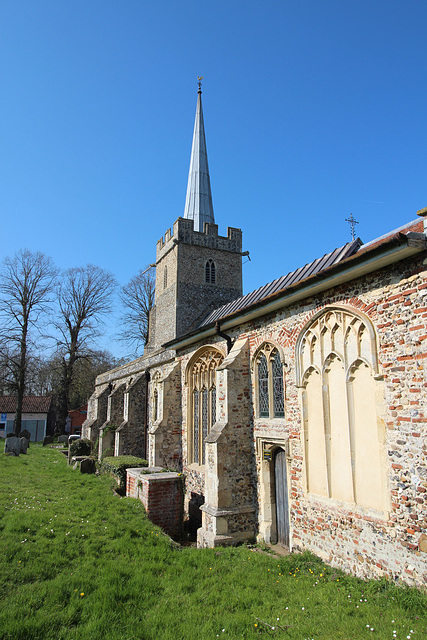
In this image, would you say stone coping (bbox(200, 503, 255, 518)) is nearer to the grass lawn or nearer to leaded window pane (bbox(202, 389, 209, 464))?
the grass lawn

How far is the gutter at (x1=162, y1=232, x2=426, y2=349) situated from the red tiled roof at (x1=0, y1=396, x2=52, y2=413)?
3130 cm

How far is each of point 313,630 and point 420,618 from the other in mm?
1257

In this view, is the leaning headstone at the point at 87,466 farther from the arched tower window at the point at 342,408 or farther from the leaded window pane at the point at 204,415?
the arched tower window at the point at 342,408

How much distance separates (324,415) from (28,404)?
35.2 metres

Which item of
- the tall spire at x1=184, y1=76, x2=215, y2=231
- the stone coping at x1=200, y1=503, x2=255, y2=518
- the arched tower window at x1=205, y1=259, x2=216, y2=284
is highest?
the tall spire at x1=184, y1=76, x2=215, y2=231

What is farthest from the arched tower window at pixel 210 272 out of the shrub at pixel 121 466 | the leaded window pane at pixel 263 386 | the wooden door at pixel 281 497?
the wooden door at pixel 281 497

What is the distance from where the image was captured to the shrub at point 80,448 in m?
19.3

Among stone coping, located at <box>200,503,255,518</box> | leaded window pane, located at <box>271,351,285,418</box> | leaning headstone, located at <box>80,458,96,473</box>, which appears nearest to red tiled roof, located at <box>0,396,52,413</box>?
leaning headstone, located at <box>80,458,96,473</box>

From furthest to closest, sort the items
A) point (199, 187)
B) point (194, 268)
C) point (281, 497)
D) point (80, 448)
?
point (199, 187) → point (194, 268) → point (80, 448) → point (281, 497)

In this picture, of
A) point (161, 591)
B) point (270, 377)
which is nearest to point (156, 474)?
point (270, 377)

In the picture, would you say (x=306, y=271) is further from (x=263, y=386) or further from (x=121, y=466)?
(x=121, y=466)

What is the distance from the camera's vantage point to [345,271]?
6.63m

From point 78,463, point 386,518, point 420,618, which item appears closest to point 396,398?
point 386,518

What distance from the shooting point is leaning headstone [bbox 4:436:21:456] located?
19234 millimetres
